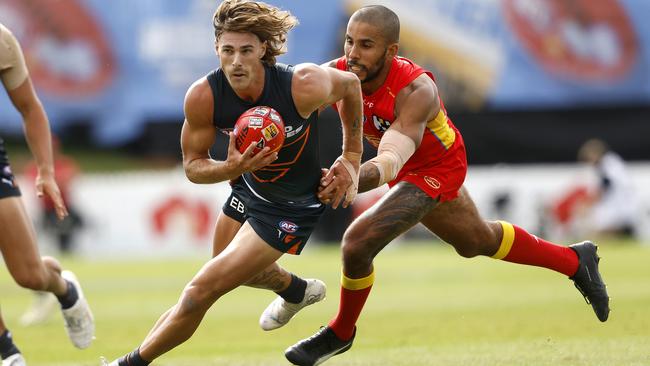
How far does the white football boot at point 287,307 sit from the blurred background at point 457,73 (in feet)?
54.2

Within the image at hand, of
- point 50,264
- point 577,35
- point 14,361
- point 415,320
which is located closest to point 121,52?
point 577,35

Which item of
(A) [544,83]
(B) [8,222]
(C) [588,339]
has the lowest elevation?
(A) [544,83]

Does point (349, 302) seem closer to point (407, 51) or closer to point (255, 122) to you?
point (255, 122)

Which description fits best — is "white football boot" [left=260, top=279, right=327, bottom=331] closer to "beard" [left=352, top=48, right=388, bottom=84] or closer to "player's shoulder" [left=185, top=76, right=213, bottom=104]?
"beard" [left=352, top=48, right=388, bottom=84]

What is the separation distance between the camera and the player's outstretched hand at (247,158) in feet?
21.6

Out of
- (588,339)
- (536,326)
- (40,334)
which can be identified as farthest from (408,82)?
(40,334)

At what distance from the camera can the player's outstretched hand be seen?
6582 millimetres

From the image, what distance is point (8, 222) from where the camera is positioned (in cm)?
750

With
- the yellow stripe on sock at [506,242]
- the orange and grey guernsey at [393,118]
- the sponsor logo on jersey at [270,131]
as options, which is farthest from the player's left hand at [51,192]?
the yellow stripe on sock at [506,242]

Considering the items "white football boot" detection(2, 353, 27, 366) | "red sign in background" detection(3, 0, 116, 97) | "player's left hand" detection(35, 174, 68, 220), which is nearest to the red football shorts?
"player's left hand" detection(35, 174, 68, 220)

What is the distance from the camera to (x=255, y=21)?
Result: 6.88 meters

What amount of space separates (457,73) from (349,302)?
19216 millimetres

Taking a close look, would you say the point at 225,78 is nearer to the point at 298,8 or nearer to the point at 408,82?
the point at 408,82

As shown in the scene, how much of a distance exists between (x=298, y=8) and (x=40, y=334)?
627 inches
